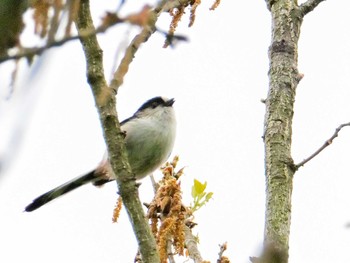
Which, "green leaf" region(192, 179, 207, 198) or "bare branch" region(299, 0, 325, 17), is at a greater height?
"bare branch" region(299, 0, 325, 17)

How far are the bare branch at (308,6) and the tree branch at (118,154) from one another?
1673 millimetres

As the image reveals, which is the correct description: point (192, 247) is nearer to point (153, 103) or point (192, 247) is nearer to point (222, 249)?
point (222, 249)

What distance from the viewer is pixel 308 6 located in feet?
13.5

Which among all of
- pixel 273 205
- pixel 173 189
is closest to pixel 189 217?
pixel 173 189

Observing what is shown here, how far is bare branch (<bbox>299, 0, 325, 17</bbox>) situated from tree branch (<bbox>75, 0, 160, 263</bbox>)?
1.67 metres

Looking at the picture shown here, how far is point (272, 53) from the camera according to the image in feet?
12.9

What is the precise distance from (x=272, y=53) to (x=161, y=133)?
213 centimetres

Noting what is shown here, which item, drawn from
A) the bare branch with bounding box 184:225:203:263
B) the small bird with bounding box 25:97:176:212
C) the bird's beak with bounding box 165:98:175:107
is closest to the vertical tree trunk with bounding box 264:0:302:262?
the bare branch with bounding box 184:225:203:263

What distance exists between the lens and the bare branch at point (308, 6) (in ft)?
13.4

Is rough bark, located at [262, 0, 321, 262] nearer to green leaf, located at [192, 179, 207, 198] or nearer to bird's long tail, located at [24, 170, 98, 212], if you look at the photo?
green leaf, located at [192, 179, 207, 198]

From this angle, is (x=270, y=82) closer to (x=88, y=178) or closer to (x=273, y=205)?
(x=273, y=205)

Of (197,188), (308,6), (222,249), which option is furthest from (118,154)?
(308,6)

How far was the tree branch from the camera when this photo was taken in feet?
8.86

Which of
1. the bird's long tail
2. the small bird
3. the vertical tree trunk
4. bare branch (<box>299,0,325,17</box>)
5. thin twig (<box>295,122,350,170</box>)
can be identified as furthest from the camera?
the small bird
